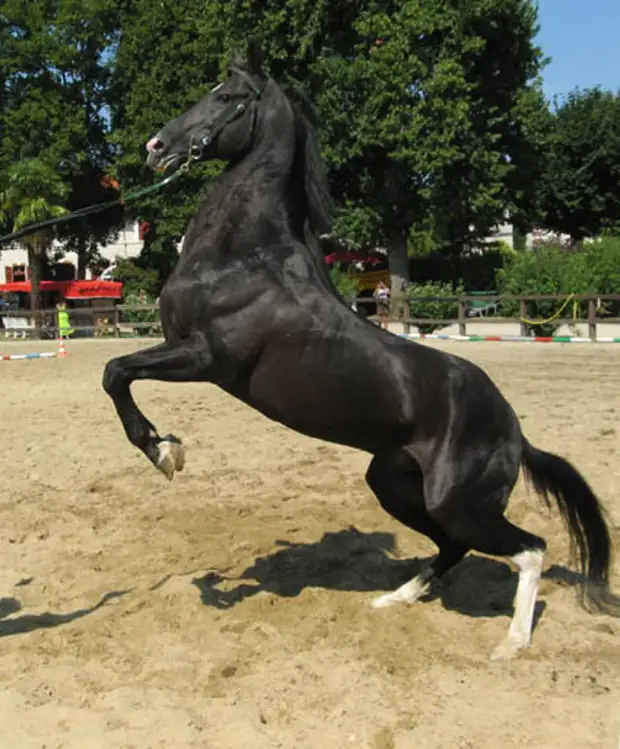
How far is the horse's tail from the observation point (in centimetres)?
467

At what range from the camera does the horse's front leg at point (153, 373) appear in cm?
403

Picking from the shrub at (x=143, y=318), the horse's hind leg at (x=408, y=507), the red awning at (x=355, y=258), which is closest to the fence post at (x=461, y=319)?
the shrub at (x=143, y=318)

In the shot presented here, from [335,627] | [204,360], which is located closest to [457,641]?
[335,627]

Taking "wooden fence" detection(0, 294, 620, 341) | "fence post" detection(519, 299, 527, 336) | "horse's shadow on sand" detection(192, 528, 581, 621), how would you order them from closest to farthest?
"horse's shadow on sand" detection(192, 528, 581, 621), "wooden fence" detection(0, 294, 620, 341), "fence post" detection(519, 299, 527, 336)

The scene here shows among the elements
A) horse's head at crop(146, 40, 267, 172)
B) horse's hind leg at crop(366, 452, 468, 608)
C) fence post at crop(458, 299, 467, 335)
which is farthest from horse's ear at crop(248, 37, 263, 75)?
fence post at crop(458, 299, 467, 335)

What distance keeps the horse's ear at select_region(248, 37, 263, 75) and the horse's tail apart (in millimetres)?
2518

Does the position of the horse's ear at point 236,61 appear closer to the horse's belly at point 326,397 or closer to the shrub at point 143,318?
the horse's belly at point 326,397

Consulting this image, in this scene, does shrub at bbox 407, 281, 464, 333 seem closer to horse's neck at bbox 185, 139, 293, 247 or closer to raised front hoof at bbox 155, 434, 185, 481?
horse's neck at bbox 185, 139, 293, 247

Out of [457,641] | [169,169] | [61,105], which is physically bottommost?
[457,641]

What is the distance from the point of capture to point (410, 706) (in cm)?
355

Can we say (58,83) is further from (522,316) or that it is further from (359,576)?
(359,576)

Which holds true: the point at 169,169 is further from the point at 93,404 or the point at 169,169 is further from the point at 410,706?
the point at 93,404

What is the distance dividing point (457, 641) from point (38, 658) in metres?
2.14

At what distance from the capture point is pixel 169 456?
425 cm
